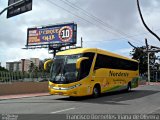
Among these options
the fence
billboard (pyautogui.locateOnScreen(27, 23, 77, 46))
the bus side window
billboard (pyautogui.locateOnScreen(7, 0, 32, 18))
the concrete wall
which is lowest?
the concrete wall

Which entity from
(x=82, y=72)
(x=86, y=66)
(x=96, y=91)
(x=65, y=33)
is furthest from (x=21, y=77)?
(x=65, y=33)

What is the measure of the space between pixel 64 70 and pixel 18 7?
4.96 metres

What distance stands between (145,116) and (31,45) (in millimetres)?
43513

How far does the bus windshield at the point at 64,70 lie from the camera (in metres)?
19.8

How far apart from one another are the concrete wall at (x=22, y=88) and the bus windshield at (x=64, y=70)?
760 cm

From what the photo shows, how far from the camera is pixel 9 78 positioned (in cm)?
2714

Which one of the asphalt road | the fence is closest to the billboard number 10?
the fence

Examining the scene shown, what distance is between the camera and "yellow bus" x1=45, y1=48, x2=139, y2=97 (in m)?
19.8

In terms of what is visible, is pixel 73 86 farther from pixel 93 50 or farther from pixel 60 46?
pixel 60 46

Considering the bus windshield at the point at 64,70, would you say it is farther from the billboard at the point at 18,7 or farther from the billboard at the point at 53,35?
the billboard at the point at 53,35

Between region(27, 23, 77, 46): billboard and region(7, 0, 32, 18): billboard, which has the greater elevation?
region(27, 23, 77, 46): billboard

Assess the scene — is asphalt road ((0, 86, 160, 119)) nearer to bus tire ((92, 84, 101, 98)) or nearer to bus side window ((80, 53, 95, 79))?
bus side window ((80, 53, 95, 79))

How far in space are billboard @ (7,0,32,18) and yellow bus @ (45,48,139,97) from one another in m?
3.98

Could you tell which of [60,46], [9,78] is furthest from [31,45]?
[9,78]
